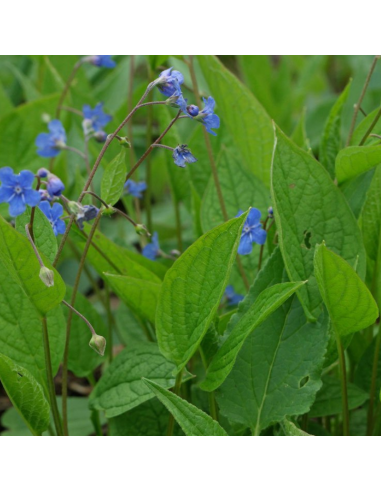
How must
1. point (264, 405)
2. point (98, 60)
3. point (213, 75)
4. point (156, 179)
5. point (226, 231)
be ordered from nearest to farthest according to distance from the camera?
point (226, 231) < point (264, 405) < point (213, 75) < point (98, 60) < point (156, 179)

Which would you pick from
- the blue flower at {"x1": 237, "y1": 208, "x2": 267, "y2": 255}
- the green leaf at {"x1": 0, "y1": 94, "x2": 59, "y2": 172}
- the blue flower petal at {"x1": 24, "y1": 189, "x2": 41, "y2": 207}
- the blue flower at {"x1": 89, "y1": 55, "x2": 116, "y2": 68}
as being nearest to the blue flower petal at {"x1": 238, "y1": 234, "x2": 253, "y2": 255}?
the blue flower at {"x1": 237, "y1": 208, "x2": 267, "y2": 255}

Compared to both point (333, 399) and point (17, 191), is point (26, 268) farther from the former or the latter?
point (333, 399)

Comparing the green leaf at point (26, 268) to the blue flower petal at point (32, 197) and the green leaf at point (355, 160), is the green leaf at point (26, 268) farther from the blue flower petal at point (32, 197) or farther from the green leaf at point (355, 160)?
the green leaf at point (355, 160)

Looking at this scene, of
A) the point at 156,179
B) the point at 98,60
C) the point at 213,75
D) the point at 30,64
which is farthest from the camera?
the point at 30,64

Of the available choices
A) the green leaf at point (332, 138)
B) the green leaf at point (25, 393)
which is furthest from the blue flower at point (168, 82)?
the green leaf at point (25, 393)

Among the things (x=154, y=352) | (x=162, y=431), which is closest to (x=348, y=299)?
(x=154, y=352)

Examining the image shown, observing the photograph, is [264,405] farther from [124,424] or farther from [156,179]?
[156,179]

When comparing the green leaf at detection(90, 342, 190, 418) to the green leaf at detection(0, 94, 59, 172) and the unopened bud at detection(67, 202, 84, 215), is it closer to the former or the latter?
the unopened bud at detection(67, 202, 84, 215)
